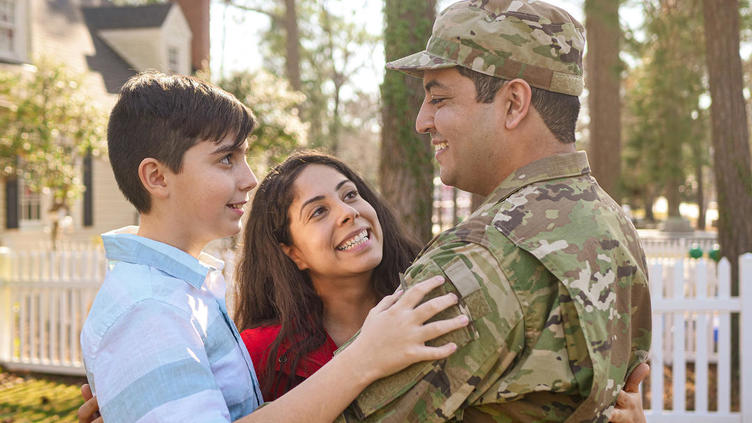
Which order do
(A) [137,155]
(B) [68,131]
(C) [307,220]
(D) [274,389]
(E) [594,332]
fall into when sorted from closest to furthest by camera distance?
(E) [594,332] < (A) [137,155] < (D) [274,389] < (C) [307,220] < (B) [68,131]

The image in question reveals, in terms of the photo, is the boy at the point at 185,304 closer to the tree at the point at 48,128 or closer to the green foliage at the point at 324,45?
the tree at the point at 48,128

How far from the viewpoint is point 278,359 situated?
2799 millimetres

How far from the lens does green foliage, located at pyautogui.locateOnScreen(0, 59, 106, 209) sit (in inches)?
470

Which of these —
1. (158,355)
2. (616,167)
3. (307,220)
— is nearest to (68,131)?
(616,167)

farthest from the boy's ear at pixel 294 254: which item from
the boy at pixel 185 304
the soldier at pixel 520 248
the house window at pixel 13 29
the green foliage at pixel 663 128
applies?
the green foliage at pixel 663 128

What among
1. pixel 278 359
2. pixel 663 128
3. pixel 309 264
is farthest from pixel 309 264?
pixel 663 128

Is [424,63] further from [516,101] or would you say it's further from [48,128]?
[48,128]

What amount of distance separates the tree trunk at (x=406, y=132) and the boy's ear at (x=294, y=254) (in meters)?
2.37

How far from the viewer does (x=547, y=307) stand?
65.4 inches

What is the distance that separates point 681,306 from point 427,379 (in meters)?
5.49

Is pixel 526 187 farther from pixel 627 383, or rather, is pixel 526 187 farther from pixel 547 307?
pixel 627 383

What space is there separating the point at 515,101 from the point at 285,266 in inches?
61.9

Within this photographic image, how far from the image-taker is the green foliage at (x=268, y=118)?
15.9m

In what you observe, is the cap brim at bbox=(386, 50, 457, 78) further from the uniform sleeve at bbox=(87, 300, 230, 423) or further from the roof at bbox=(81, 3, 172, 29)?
the roof at bbox=(81, 3, 172, 29)
